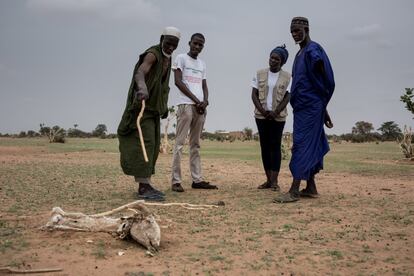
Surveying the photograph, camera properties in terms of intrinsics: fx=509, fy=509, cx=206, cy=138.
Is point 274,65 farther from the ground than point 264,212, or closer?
farther from the ground

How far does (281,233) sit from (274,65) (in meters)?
3.27

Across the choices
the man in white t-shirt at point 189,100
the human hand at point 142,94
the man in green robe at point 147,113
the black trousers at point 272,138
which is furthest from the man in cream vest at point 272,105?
the human hand at point 142,94

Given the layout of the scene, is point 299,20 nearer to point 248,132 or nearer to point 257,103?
point 257,103

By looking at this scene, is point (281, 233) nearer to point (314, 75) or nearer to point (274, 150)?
point (314, 75)

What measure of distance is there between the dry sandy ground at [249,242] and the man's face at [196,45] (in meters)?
2.07

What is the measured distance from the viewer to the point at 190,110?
22.7ft

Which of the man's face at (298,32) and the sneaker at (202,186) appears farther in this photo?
the sneaker at (202,186)

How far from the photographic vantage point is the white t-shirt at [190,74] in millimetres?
6938

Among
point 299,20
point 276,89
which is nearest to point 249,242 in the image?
point 299,20

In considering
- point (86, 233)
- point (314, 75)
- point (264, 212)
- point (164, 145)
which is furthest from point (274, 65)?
point (164, 145)

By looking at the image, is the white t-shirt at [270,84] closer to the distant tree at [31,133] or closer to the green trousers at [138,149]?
the green trousers at [138,149]

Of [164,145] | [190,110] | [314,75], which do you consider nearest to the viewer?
[314,75]

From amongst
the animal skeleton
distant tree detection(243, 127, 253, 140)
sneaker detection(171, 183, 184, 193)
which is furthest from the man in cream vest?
distant tree detection(243, 127, 253, 140)

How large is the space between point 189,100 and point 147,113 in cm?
100
